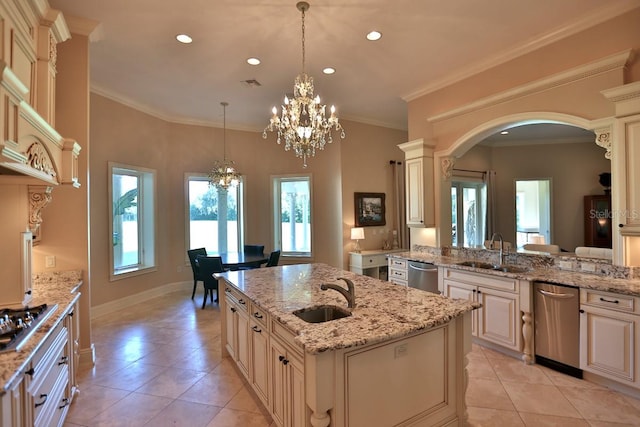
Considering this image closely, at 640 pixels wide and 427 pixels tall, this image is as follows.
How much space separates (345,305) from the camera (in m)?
2.17

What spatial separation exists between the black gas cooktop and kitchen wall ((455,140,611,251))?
16.8 ft

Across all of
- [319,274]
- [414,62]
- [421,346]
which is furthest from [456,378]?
[414,62]

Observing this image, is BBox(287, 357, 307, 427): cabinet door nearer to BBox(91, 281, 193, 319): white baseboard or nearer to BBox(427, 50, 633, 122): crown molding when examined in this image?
BBox(427, 50, 633, 122): crown molding

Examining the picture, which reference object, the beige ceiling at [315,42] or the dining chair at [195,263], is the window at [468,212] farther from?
the dining chair at [195,263]

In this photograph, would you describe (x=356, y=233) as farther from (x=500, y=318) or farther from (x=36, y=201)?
(x=36, y=201)

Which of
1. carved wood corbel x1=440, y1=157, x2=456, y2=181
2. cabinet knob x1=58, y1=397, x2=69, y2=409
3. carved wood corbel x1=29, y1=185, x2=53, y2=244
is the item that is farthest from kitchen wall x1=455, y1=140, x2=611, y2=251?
cabinet knob x1=58, y1=397, x2=69, y2=409

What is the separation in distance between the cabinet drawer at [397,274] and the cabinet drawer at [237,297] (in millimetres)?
2575

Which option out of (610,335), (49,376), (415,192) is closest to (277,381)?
(49,376)

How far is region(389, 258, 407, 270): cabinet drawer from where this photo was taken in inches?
180

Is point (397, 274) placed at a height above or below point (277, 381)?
above

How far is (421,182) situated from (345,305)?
9.67ft

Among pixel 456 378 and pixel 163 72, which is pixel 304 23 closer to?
pixel 163 72

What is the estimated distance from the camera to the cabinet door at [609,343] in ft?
8.35

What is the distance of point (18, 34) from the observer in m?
2.10
